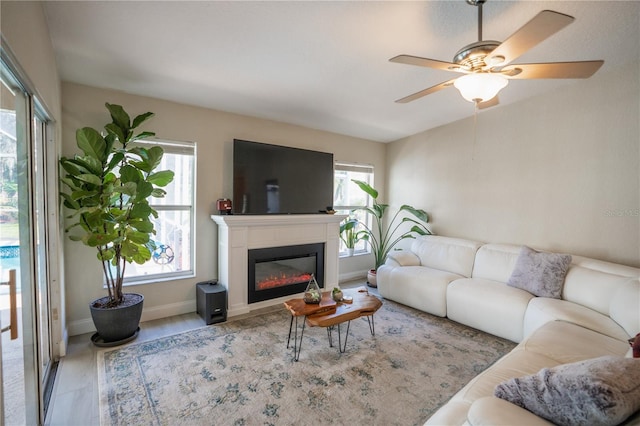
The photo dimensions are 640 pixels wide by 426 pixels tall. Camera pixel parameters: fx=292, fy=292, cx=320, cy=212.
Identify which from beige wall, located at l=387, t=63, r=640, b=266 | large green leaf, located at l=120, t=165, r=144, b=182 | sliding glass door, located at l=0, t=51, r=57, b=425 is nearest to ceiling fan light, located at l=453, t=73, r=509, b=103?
beige wall, located at l=387, t=63, r=640, b=266

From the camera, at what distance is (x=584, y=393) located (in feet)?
3.27

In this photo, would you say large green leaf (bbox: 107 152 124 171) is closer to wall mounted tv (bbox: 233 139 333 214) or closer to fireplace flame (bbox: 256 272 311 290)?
wall mounted tv (bbox: 233 139 333 214)

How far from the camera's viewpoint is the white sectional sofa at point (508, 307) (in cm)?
150

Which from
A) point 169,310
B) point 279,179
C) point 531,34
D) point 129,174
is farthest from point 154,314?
point 531,34

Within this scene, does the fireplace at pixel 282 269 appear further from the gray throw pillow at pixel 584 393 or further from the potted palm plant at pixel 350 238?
the gray throw pillow at pixel 584 393

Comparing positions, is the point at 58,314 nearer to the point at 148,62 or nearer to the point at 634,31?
the point at 148,62

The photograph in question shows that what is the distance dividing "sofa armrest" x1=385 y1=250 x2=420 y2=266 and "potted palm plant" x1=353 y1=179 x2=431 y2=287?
51 cm

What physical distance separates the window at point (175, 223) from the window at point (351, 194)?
7.62 feet

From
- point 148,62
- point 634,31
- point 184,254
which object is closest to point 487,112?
point 634,31

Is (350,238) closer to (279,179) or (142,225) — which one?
(279,179)

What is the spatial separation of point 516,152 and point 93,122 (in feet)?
16.0

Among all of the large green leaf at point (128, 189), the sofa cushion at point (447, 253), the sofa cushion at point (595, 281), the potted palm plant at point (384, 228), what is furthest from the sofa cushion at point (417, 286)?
the large green leaf at point (128, 189)

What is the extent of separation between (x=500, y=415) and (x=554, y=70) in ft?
6.15

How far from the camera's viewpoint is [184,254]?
3.58 metres
